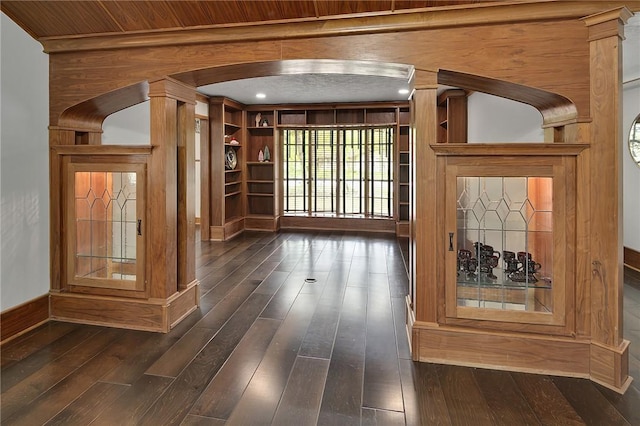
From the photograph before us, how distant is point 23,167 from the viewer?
112 inches

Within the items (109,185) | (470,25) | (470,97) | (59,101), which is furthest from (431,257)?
(470,97)

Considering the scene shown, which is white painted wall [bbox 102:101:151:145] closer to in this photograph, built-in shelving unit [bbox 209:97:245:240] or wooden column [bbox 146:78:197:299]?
wooden column [bbox 146:78:197:299]

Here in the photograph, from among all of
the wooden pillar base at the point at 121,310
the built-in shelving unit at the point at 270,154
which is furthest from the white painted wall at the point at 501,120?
the wooden pillar base at the point at 121,310

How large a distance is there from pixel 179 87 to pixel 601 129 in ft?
9.34

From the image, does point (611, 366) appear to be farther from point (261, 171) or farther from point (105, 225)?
point (261, 171)

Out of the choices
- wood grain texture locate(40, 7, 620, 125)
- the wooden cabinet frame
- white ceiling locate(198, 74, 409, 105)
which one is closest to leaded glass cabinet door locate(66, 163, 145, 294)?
wood grain texture locate(40, 7, 620, 125)

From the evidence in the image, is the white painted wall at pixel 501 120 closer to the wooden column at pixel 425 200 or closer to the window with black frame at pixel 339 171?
the window with black frame at pixel 339 171

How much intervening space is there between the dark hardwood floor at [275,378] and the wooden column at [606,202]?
0.19 meters

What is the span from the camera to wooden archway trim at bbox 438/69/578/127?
2.32 metres

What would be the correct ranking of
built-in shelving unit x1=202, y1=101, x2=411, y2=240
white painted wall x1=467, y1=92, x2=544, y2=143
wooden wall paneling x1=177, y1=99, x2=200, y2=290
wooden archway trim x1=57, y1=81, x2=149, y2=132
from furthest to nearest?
1. built-in shelving unit x1=202, y1=101, x2=411, y2=240
2. white painted wall x1=467, y1=92, x2=544, y2=143
3. wooden wall paneling x1=177, y1=99, x2=200, y2=290
4. wooden archway trim x1=57, y1=81, x2=149, y2=132

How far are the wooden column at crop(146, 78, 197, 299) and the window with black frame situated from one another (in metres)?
4.72

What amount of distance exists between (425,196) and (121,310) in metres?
2.39

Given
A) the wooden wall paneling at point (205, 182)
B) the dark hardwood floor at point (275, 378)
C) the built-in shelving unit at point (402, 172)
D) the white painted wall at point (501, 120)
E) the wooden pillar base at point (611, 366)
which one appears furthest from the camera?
the built-in shelving unit at point (402, 172)

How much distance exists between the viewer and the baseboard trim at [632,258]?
4503 millimetres
